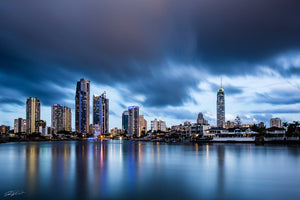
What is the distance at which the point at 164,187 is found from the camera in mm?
23969

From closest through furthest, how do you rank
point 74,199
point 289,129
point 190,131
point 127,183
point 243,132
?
1. point 74,199
2. point 127,183
3. point 289,129
4. point 243,132
5. point 190,131

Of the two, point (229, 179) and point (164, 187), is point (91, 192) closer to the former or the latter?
point (164, 187)

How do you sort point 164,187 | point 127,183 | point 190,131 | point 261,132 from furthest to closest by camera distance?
point 190,131 → point 261,132 → point 127,183 → point 164,187

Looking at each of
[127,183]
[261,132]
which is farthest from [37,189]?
[261,132]

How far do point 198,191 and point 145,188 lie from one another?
520cm

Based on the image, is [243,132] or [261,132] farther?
[243,132]

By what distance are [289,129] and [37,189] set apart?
11727 cm

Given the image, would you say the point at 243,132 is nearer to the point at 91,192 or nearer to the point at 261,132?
the point at 261,132

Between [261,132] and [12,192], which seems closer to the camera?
[12,192]

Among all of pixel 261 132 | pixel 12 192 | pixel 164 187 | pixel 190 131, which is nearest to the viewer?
pixel 12 192

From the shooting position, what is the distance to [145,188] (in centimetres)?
2358

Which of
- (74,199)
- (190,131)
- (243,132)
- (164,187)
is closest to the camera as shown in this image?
(74,199)

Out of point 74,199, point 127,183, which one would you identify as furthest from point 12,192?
point 127,183

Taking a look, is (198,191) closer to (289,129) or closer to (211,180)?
(211,180)
